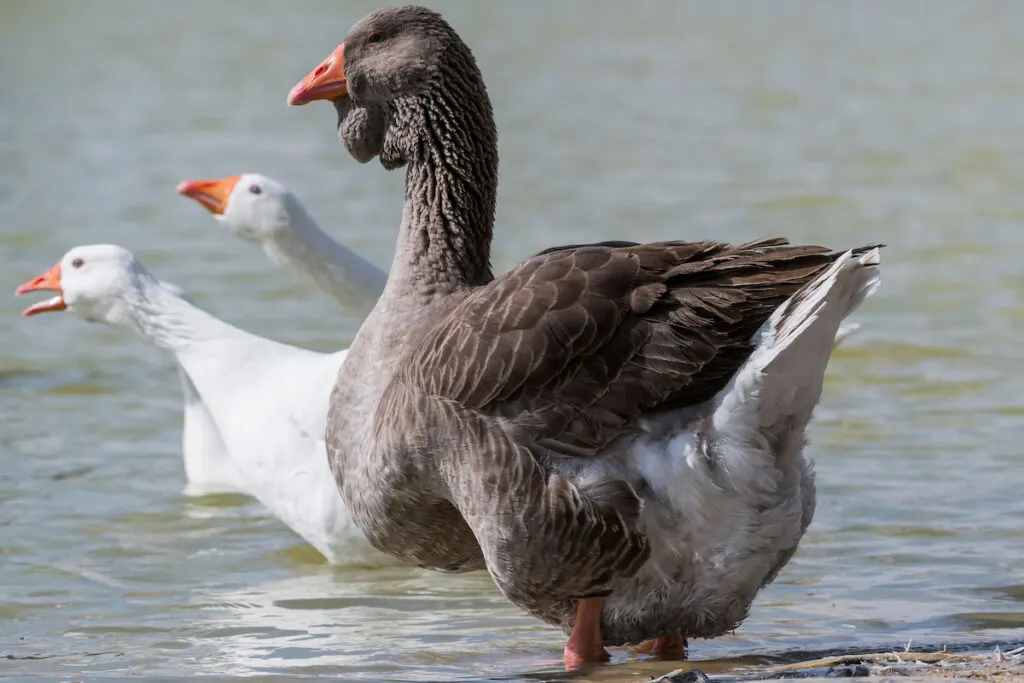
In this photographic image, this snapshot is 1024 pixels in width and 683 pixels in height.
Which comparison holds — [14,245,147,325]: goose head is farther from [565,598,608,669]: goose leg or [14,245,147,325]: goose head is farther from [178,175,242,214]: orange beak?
[565,598,608,669]: goose leg

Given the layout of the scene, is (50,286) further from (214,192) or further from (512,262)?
(512,262)

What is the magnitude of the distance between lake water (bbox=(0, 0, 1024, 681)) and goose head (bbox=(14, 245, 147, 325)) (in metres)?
1.06

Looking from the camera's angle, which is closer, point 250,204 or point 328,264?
point 328,264

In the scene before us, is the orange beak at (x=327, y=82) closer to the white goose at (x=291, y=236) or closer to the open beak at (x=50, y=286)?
the white goose at (x=291, y=236)

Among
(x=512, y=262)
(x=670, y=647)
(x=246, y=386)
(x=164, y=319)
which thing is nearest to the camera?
(x=670, y=647)

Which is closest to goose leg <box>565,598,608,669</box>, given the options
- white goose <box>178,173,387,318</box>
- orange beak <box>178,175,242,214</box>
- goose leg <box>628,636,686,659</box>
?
goose leg <box>628,636,686,659</box>

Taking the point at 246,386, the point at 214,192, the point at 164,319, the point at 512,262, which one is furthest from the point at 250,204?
the point at 512,262

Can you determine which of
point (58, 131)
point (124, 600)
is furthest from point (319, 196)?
point (124, 600)

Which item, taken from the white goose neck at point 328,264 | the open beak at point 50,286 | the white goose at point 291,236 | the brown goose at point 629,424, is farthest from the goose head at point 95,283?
the brown goose at point 629,424

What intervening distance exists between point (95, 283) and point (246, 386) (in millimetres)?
1441

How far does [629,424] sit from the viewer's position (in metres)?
5.70

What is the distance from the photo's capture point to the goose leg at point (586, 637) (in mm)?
A: 5996

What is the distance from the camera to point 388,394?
239 inches

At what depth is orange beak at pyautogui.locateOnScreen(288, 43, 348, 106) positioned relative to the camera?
679 centimetres
